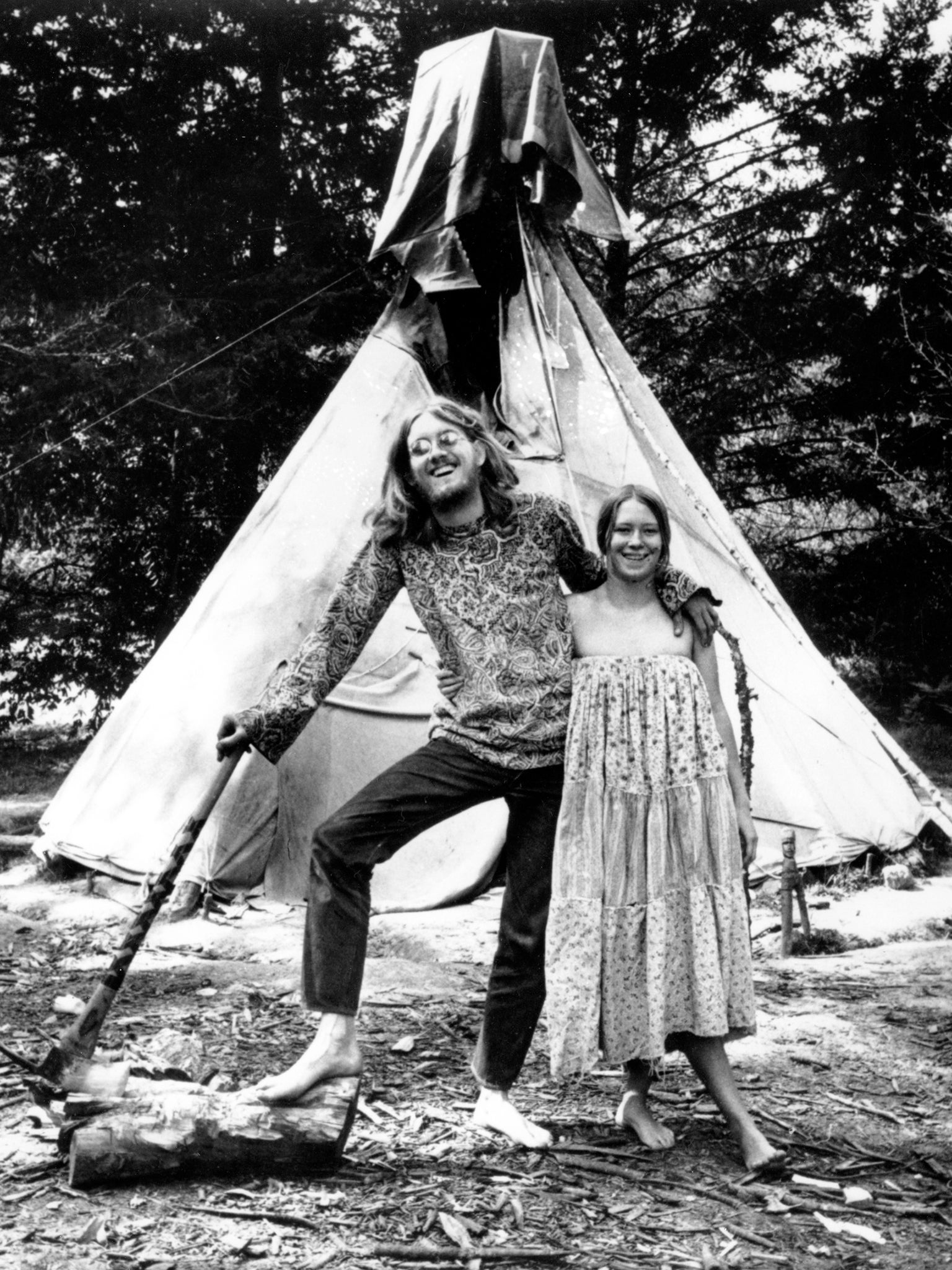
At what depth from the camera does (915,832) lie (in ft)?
20.6

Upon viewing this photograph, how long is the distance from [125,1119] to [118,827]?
366 centimetres

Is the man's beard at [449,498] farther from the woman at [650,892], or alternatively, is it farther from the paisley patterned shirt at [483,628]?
the woman at [650,892]

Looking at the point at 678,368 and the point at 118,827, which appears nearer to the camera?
the point at 118,827

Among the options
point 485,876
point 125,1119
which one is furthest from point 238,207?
point 125,1119

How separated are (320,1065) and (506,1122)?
492 mm

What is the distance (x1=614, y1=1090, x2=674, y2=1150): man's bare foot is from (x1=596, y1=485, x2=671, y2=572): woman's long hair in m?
1.29

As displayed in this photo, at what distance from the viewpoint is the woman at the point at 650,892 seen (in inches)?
110

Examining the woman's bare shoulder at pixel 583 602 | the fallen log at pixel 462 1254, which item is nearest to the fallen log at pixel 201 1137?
the fallen log at pixel 462 1254

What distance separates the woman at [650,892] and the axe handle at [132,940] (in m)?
0.80

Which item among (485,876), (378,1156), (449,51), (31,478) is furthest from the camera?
(31,478)

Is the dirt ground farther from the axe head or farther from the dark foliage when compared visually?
the dark foliage

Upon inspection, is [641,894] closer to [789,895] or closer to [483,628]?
[483,628]

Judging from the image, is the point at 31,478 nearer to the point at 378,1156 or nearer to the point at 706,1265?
the point at 378,1156

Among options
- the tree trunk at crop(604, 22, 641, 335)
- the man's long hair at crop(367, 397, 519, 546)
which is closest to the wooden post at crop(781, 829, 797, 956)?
the man's long hair at crop(367, 397, 519, 546)
